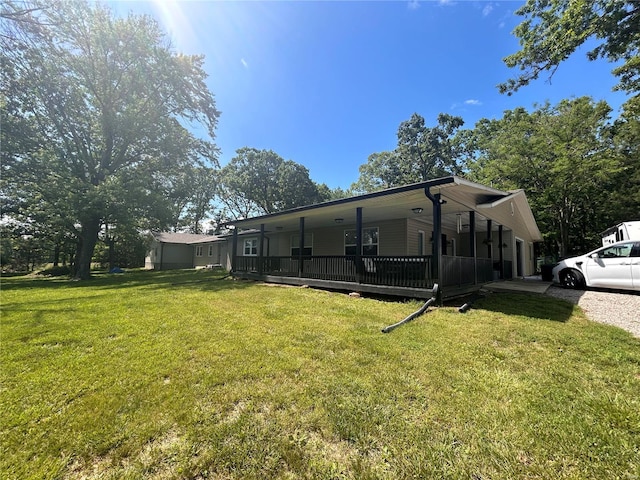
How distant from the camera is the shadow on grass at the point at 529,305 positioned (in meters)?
5.58

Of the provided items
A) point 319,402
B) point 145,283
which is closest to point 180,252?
point 145,283

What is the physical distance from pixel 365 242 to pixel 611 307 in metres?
7.48

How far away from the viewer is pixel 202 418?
221 centimetres

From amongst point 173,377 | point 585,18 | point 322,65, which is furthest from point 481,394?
point 322,65

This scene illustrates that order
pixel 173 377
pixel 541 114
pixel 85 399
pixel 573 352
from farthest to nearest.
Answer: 1. pixel 541 114
2. pixel 573 352
3. pixel 173 377
4. pixel 85 399

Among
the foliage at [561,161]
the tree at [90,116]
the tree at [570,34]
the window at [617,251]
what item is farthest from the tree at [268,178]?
the window at [617,251]

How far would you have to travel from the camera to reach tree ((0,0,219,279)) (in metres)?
14.0

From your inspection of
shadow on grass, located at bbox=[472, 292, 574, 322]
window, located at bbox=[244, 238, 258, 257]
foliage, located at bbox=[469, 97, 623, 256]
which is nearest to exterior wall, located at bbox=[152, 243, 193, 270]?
window, located at bbox=[244, 238, 258, 257]

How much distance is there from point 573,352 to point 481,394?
211 centimetres

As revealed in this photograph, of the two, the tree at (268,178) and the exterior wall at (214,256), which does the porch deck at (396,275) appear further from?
the tree at (268,178)

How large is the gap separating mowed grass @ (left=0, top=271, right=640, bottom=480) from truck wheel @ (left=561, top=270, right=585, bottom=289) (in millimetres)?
5750

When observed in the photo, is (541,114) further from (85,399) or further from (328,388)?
(85,399)

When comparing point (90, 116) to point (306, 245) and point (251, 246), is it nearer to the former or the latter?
point (251, 246)

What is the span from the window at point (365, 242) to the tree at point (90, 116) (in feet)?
40.4
